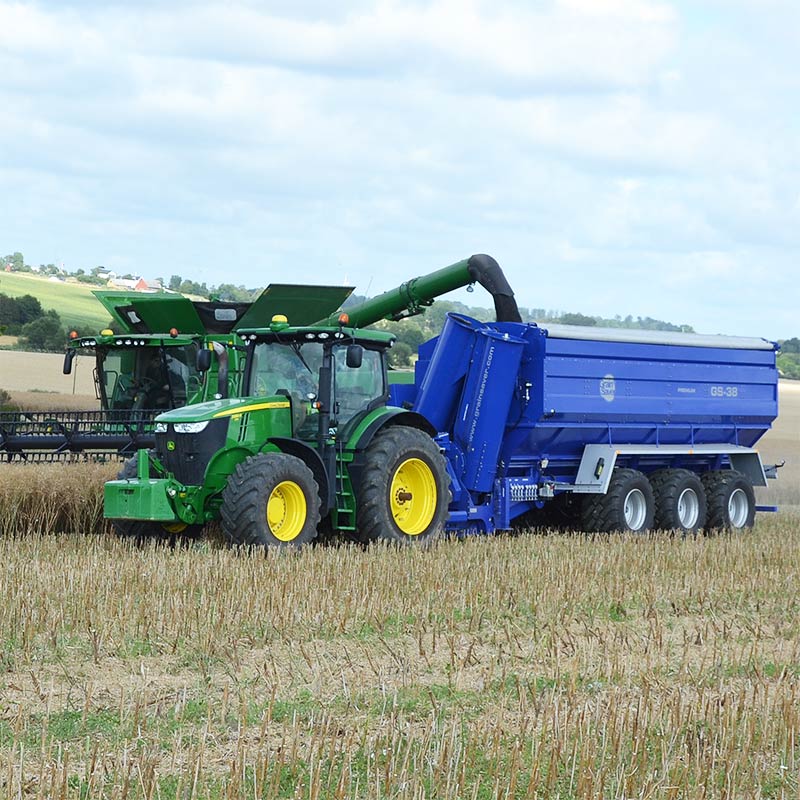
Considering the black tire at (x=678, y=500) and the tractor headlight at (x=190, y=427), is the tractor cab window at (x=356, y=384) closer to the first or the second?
the tractor headlight at (x=190, y=427)

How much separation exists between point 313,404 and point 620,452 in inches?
157

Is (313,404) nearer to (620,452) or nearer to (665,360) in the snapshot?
(620,452)

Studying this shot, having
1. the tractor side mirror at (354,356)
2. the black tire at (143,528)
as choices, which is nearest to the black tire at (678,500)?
the tractor side mirror at (354,356)

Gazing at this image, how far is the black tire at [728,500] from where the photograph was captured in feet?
47.9


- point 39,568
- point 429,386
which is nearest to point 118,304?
point 429,386

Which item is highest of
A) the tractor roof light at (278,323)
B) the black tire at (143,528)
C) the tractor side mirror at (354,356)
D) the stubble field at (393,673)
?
the tractor roof light at (278,323)

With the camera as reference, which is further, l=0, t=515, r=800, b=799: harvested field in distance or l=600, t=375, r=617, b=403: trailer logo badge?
l=600, t=375, r=617, b=403: trailer logo badge

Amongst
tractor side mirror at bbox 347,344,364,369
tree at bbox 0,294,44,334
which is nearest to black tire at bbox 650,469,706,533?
tractor side mirror at bbox 347,344,364,369

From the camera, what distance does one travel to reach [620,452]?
1331 cm

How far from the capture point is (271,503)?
32.9 ft

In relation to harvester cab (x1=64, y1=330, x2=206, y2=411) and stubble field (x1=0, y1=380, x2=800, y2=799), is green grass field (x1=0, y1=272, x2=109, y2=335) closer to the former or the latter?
harvester cab (x1=64, y1=330, x2=206, y2=411)

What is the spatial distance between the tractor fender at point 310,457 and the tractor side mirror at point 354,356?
2.58 feet

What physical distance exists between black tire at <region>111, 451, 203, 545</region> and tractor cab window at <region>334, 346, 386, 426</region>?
163 cm

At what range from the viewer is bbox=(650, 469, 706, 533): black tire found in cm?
1396
